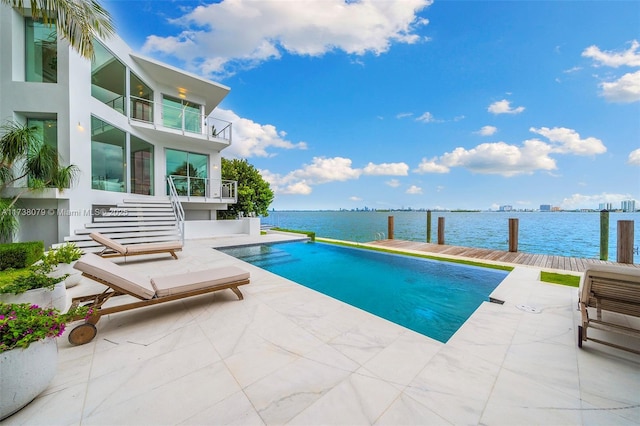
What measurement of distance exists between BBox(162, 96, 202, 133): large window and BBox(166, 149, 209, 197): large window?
152 centimetres

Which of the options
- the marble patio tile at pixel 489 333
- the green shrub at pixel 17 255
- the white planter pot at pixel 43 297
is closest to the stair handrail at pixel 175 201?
the green shrub at pixel 17 255

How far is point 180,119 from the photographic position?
1290 centimetres

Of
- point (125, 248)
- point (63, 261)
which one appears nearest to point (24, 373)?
point (63, 261)

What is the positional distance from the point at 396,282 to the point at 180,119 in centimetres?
1349

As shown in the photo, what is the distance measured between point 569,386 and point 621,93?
16.3 metres

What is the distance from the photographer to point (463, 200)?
143 feet

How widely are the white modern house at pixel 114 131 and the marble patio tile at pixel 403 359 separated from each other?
32.1 ft

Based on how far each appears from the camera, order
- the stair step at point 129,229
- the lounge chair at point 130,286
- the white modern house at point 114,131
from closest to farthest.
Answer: the lounge chair at point 130,286
the white modern house at point 114,131
the stair step at point 129,229

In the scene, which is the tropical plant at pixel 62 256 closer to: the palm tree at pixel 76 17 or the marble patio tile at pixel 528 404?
the palm tree at pixel 76 17

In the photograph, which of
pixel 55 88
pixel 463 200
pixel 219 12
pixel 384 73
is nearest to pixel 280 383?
pixel 55 88

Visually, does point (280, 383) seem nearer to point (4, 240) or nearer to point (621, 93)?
point (4, 240)

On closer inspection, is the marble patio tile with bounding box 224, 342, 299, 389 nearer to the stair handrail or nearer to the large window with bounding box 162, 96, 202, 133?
the stair handrail

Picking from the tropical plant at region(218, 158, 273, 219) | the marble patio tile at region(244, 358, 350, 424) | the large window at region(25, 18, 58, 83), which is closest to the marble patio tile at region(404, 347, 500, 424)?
the marble patio tile at region(244, 358, 350, 424)

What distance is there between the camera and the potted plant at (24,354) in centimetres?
176
